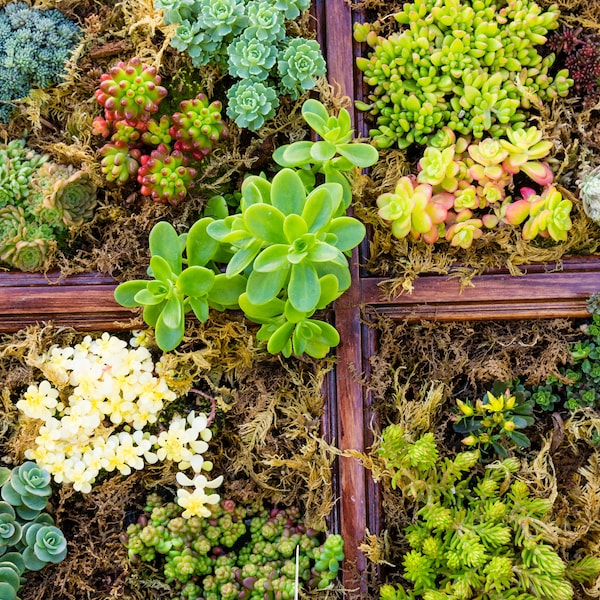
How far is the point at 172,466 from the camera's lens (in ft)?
6.40

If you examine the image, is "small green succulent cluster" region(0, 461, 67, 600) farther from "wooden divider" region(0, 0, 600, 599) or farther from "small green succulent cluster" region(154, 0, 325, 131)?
"small green succulent cluster" region(154, 0, 325, 131)

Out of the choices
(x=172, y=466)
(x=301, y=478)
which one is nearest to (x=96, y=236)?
(x=172, y=466)

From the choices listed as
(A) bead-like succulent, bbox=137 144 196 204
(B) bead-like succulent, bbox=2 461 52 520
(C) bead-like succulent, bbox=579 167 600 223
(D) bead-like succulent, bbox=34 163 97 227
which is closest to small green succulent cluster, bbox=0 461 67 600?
(B) bead-like succulent, bbox=2 461 52 520

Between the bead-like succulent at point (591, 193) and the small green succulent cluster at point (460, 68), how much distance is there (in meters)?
0.26

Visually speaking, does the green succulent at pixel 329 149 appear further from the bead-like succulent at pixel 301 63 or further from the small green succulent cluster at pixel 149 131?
the small green succulent cluster at pixel 149 131

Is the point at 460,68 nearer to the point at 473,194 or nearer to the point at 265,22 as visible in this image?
the point at 473,194

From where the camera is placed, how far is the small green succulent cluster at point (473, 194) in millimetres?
1819

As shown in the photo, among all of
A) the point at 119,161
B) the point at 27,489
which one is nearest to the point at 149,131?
the point at 119,161

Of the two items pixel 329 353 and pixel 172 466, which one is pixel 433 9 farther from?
pixel 172 466

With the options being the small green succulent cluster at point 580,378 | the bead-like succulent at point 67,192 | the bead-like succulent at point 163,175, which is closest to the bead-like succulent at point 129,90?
the bead-like succulent at point 163,175

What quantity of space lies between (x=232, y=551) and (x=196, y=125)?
4.10 feet

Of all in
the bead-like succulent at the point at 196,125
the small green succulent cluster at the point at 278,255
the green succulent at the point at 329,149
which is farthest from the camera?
the bead-like succulent at the point at 196,125

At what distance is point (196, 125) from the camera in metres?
1.83

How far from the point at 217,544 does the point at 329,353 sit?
2.13ft
